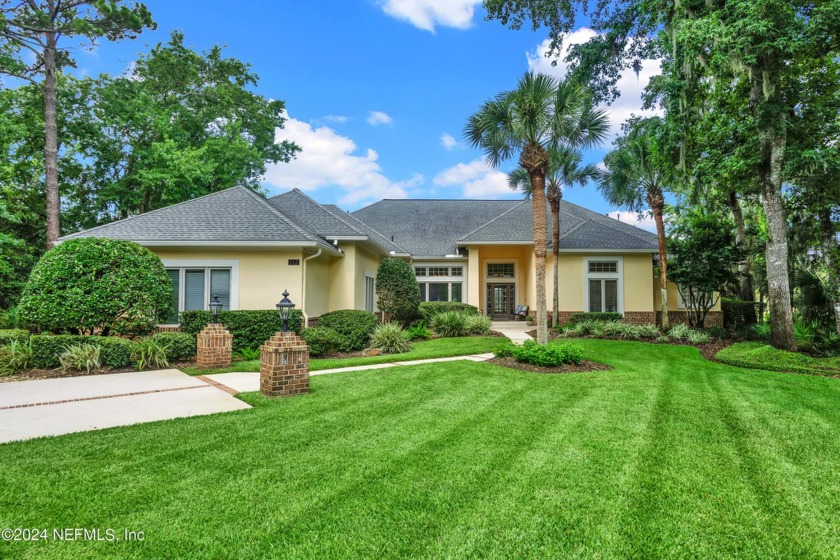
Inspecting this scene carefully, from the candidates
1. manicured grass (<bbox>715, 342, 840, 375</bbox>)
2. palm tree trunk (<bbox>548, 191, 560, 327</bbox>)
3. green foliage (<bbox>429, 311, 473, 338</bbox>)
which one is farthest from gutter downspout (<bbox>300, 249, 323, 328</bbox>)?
manicured grass (<bbox>715, 342, 840, 375</bbox>)

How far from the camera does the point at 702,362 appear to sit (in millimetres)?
9719

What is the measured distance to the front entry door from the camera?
20031 mm

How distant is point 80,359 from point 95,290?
1.72m

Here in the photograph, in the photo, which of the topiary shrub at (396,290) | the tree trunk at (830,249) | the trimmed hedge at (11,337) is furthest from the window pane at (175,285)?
the tree trunk at (830,249)

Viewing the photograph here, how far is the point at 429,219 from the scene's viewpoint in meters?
22.4

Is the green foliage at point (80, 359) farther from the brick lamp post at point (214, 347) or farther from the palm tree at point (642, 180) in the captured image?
the palm tree at point (642, 180)

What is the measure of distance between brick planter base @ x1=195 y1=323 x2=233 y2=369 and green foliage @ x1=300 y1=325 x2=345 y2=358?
190 centimetres

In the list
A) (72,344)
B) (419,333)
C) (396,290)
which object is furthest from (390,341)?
(72,344)

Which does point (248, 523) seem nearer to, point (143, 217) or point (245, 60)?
point (143, 217)

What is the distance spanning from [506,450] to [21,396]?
22.0ft

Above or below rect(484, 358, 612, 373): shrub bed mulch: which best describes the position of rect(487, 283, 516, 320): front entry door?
above

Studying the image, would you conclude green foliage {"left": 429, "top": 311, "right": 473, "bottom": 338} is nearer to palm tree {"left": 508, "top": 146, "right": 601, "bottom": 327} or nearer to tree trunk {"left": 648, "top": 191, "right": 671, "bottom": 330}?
palm tree {"left": 508, "top": 146, "right": 601, "bottom": 327}

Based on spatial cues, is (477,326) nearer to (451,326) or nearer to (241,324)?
(451,326)

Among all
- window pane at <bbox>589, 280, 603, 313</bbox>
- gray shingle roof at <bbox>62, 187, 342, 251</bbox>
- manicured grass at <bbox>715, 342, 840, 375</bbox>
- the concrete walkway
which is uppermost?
gray shingle roof at <bbox>62, 187, 342, 251</bbox>
